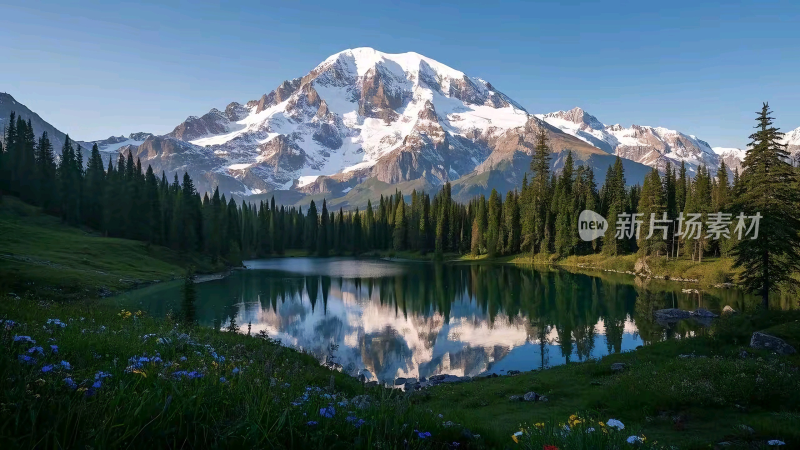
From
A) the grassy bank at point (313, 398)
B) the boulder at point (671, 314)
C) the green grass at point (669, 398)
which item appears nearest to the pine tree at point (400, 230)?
the boulder at point (671, 314)

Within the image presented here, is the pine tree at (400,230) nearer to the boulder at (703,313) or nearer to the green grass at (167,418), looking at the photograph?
the boulder at (703,313)

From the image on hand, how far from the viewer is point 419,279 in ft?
267

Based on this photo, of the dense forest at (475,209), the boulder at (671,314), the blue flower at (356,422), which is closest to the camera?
the blue flower at (356,422)

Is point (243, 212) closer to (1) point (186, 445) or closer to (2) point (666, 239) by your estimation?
(2) point (666, 239)

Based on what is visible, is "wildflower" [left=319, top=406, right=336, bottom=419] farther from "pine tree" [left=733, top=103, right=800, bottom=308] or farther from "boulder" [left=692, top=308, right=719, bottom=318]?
"boulder" [left=692, top=308, right=719, bottom=318]

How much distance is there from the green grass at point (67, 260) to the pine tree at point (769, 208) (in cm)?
5553

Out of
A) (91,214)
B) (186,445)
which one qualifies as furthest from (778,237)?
(91,214)

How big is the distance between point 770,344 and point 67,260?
70758mm

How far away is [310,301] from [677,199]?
87926 mm

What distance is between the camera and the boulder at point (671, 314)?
40.1 meters

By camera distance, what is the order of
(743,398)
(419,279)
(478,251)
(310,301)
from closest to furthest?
(743,398) < (310,301) < (419,279) < (478,251)

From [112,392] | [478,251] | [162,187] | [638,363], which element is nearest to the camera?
[112,392]

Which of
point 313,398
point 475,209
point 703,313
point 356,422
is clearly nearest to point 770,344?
point 313,398

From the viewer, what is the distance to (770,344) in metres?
20.0
